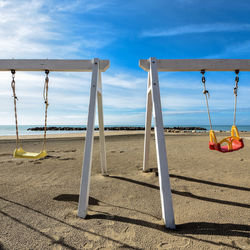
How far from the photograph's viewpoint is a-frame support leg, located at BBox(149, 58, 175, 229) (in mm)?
2902

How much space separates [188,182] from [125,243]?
2886 mm

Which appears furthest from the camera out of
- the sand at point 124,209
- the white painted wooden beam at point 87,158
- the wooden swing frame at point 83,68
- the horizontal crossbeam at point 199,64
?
the horizontal crossbeam at point 199,64

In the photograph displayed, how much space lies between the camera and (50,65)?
4.01 meters

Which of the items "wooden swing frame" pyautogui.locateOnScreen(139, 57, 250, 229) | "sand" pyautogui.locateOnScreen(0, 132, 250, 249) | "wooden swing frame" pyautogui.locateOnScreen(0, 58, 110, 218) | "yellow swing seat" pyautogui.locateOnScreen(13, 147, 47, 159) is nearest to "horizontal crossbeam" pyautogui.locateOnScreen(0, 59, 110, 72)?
"wooden swing frame" pyautogui.locateOnScreen(0, 58, 110, 218)

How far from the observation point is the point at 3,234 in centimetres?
279

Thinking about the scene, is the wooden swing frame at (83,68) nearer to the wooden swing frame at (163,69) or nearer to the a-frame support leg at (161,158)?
the wooden swing frame at (163,69)

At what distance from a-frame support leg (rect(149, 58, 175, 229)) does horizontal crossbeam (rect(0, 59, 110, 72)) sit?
1.07 metres

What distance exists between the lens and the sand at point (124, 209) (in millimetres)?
2600

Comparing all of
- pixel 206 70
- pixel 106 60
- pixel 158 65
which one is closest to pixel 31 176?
pixel 106 60

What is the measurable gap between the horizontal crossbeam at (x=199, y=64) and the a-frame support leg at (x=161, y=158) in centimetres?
24

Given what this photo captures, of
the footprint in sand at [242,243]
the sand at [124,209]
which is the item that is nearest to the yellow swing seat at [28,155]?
the sand at [124,209]

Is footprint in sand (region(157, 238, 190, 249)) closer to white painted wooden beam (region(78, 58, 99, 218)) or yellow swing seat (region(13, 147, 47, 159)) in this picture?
white painted wooden beam (region(78, 58, 99, 218))

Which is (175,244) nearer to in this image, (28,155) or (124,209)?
(124,209)

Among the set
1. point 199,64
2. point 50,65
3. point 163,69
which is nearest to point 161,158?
point 163,69
